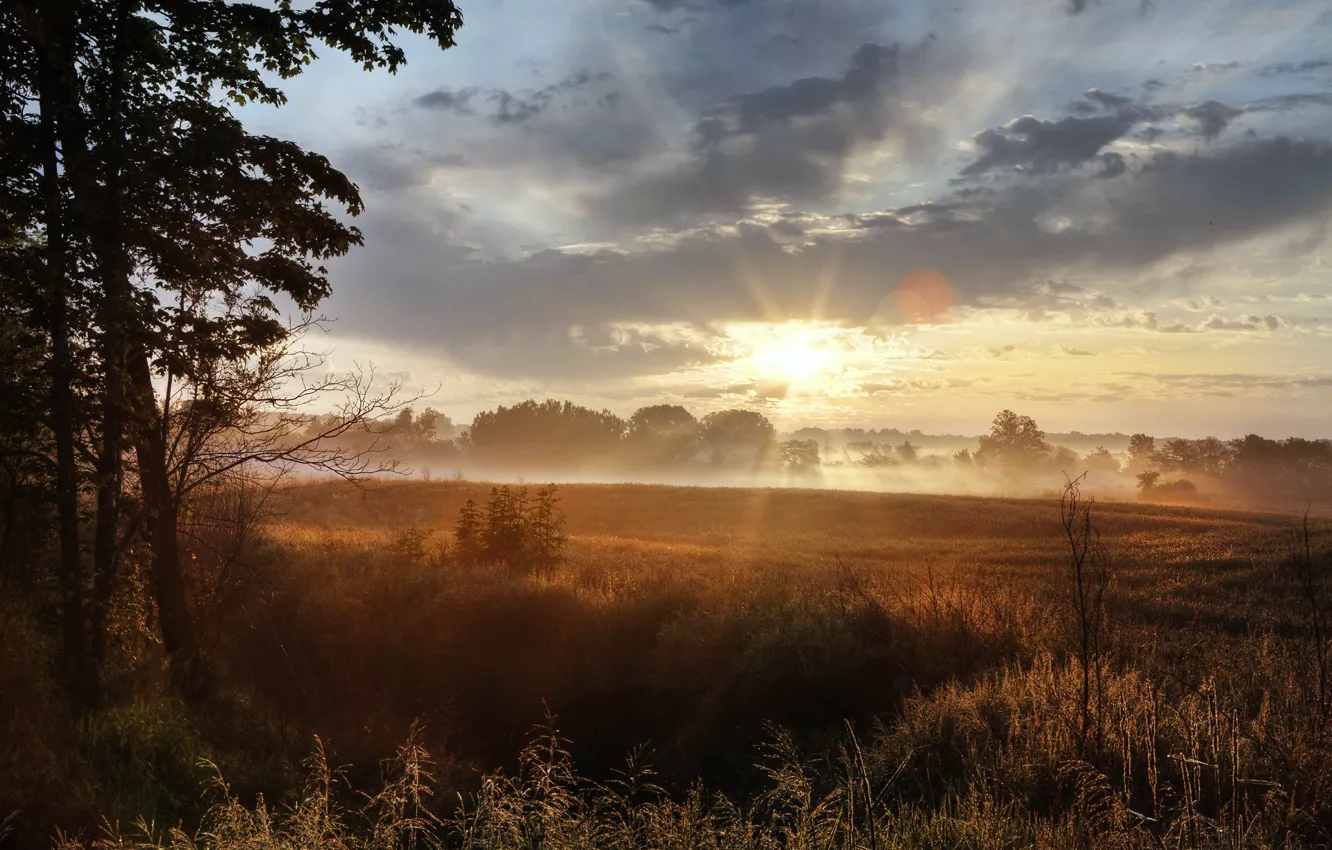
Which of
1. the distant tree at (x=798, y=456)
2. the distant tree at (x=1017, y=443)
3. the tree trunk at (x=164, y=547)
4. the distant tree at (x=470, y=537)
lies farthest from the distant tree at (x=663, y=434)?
the tree trunk at (x=164, y=547)

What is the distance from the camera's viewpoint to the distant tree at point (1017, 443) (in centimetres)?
12525

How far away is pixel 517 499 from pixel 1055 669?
50.5ft

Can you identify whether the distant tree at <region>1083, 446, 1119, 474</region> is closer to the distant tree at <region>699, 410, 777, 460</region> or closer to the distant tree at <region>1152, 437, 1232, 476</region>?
the distant tree at <region>1152, 437, 1232, 476</region>

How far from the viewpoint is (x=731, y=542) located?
110 ft

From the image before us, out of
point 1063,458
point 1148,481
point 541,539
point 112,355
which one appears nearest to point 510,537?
point 541,539

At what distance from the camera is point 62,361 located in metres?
9.59

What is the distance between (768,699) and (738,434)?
16699 cm

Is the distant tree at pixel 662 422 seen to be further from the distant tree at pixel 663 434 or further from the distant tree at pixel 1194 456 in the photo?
the distant tree at pixel 1194 456

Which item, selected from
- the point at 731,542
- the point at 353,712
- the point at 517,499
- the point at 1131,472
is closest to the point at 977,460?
the point at 1131,472

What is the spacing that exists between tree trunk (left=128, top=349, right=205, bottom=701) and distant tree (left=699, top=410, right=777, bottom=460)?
160944 millimetres

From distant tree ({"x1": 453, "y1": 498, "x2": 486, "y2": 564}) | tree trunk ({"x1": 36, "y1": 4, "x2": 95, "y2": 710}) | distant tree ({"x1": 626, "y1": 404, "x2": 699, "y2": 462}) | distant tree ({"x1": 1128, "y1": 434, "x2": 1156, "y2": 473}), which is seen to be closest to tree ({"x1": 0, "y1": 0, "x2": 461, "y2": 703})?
tree trunk ({"x1": 36, "y1": 4, "x2": 95, "y2": 710})

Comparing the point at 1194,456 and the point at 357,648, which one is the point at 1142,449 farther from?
the point at 357,648

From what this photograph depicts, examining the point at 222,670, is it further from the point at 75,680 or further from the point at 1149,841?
the point at 1149,841

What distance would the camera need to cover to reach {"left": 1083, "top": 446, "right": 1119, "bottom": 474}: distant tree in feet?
519
